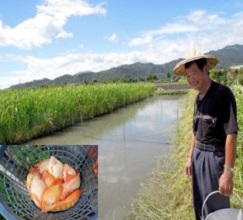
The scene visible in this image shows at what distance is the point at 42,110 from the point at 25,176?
640cm

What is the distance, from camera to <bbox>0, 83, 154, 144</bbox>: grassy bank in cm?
716

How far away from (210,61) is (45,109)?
6719 mm

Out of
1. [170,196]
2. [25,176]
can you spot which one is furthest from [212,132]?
[170,196]

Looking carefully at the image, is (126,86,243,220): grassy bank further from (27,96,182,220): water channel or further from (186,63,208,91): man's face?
(186,63,208,91): man's face

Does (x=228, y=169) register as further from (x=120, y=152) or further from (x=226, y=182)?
(x=120, y=152)

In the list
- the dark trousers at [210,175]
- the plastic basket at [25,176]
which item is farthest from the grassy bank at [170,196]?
the plastic basket at [25,176]

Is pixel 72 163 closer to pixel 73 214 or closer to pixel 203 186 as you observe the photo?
pixel 73 214

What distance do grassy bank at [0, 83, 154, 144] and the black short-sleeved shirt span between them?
5601 millimetres

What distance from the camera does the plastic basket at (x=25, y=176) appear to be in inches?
70.7

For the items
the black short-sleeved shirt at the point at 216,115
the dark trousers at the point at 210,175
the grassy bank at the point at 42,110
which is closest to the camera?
the black short-sleeved shirt at the point at 216,115

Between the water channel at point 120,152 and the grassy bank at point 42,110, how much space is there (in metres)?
0.28

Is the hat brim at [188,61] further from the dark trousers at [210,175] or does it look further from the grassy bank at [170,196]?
the grassy bank at [170,196]

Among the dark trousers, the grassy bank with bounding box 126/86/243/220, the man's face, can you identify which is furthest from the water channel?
the man's face

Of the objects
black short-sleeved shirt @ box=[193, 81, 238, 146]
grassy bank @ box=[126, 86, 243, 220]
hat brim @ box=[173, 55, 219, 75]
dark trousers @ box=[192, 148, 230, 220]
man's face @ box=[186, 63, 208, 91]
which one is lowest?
grassy bank @ box=[126, 86, 243, 220]
